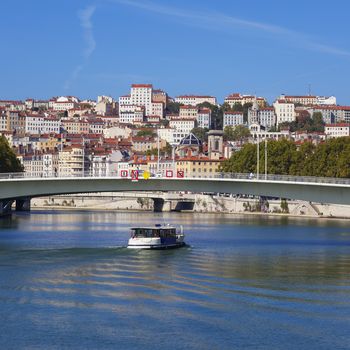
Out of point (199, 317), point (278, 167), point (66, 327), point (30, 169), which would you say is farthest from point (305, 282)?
point (30, 169)

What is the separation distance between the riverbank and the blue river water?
107 feet

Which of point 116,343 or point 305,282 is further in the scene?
point 305,282

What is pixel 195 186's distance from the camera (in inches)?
2349

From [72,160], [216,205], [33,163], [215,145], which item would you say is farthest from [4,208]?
[33,163]

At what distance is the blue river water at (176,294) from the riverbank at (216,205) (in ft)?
107

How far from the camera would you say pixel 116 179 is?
5981 cm

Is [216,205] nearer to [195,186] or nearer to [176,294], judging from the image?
[195,186]

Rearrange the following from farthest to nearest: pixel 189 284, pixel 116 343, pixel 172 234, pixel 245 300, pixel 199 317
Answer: pixel 172 234 < pixel 189 284 < pixel 245 300 < pixel 199 317 < pixel 116 343

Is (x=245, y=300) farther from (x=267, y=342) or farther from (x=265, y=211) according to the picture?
(x=265, y=211)

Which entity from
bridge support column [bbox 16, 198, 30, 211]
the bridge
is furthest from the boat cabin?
bridge support column [bbox 16, 198, 30, 211]

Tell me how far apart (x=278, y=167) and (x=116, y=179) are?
147 ft

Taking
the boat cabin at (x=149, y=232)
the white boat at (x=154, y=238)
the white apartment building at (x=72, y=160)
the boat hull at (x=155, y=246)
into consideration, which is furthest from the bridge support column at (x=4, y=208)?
the white apartment building at (x=72, y=160)

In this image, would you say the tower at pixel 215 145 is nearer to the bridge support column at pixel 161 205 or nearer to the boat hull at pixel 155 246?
the bridge support column at pixel 161 205

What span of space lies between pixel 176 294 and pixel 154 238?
17736 millimetres
